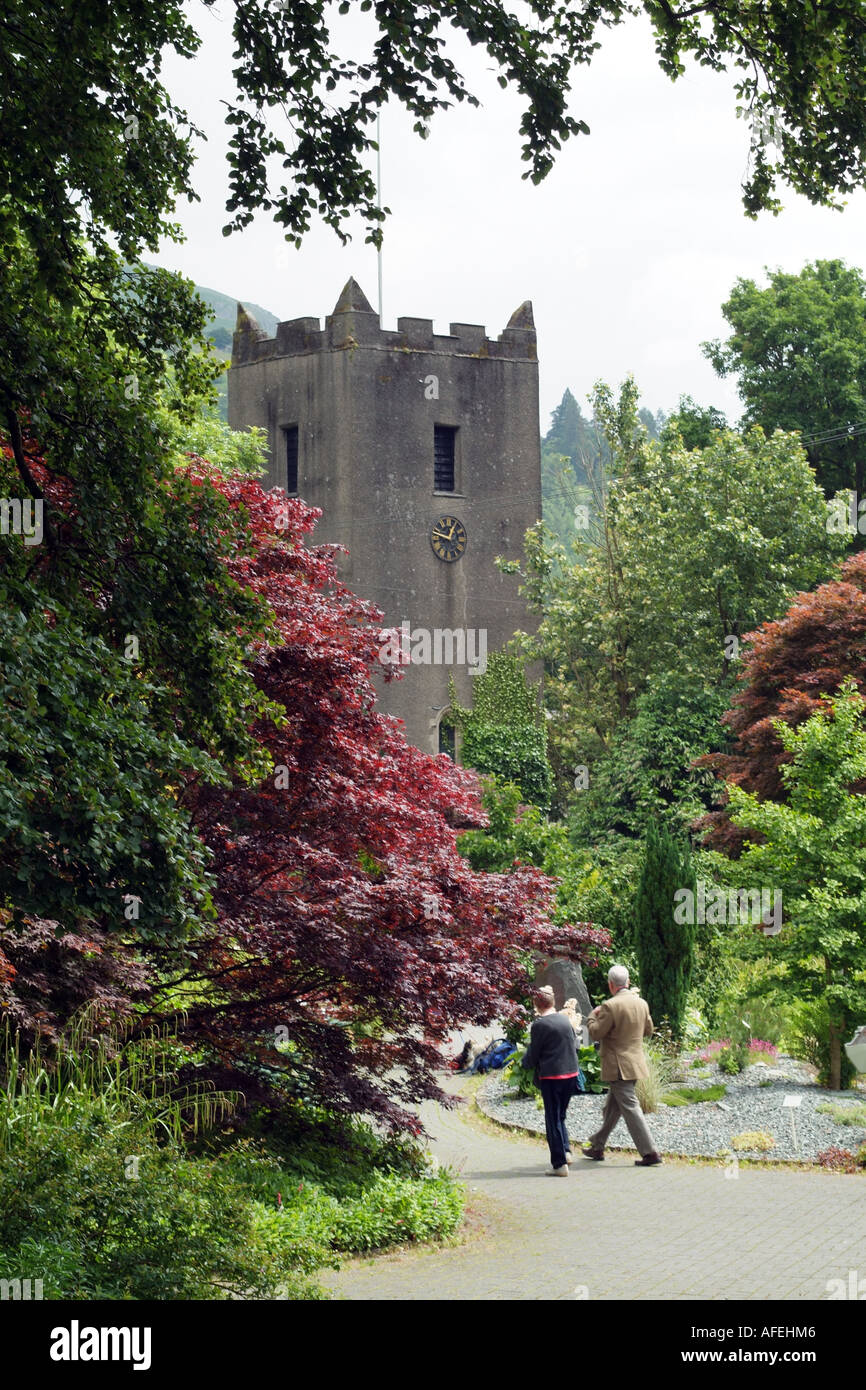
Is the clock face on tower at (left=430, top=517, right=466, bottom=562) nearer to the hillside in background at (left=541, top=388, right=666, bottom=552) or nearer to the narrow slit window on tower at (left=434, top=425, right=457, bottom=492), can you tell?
the narrow slit window on tower at (left=434, top=425, right=457, bottom=492)

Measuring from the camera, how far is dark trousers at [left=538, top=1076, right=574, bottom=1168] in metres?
12.6

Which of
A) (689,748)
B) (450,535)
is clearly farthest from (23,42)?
(450,535)

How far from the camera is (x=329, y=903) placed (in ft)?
34.1

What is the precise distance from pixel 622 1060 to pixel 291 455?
33.5m

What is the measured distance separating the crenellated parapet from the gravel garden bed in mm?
30123

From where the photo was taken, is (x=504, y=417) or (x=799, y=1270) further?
(x=504, y=417)

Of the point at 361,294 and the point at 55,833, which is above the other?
the point at 361,294

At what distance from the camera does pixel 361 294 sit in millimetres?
42781

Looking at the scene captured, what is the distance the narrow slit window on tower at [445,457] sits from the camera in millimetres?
43688

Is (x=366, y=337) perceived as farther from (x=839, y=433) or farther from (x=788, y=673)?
(x=788, y=673)

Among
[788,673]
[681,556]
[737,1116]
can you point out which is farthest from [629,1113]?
[681,556]

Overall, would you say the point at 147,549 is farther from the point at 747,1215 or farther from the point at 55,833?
the point at 747,1215

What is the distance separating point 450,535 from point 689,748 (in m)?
14.7

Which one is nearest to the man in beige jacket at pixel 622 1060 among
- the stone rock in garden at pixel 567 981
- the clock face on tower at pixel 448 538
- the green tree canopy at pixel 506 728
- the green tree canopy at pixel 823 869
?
the green tree canopy at pixel 823 869
